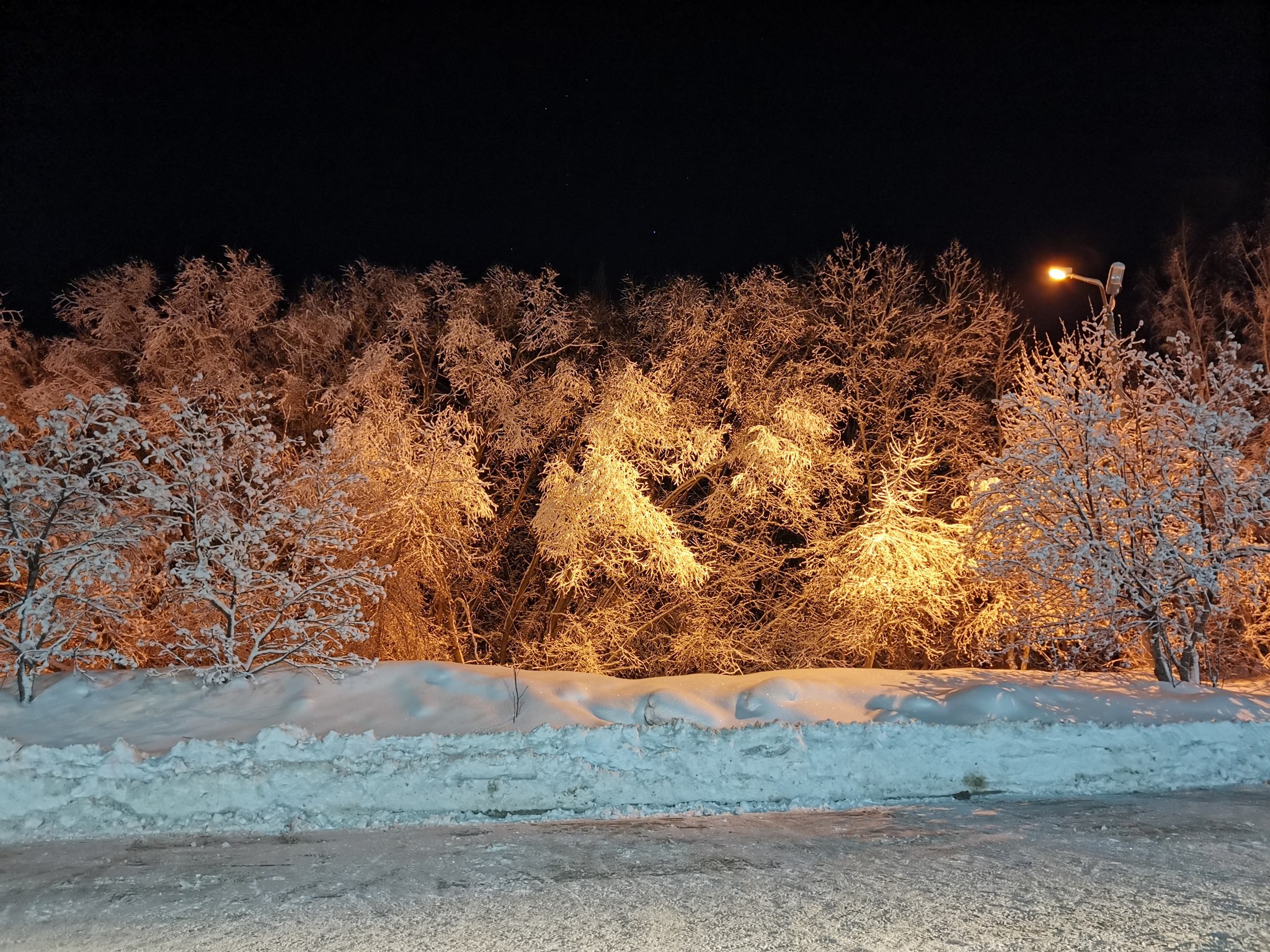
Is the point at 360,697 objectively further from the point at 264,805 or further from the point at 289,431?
the point at 289,431

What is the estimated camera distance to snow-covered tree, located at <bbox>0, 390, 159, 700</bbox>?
8.73m

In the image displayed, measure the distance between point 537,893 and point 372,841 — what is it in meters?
1.67

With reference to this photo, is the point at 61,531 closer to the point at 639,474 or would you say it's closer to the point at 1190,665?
the point at 639,474

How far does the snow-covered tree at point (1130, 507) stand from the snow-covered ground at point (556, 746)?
1.22 metres

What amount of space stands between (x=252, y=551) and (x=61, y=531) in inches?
71.1

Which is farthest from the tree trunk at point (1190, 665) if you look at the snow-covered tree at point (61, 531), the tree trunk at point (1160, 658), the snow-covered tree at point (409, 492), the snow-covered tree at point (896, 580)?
the snow-covered tree at point (61, 531)

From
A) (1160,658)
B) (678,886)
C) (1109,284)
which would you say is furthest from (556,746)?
(1109,284)

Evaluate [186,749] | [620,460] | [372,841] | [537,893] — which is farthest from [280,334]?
[537,893]

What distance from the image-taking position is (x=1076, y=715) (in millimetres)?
8719

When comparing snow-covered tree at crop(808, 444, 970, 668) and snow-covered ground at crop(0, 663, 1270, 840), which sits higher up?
snow-covered tree at crop(808, 444, 970, 668)

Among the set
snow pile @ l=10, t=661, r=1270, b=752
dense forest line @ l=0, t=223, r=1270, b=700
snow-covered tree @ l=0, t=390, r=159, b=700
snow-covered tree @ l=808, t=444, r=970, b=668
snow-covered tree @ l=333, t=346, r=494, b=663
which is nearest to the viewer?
snow pile @ l=10, t=661, r=1270, b=752

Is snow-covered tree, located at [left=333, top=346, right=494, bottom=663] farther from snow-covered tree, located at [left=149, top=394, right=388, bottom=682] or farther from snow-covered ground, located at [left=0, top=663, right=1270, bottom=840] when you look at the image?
snow-covered ground, located at [left=0, top=663, right=1270, bottom=840]

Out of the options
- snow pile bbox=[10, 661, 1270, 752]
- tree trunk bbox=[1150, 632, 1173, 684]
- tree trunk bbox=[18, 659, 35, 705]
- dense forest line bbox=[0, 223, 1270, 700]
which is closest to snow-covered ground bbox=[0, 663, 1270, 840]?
snow pile bbox=[10, 661, 1270, 752]

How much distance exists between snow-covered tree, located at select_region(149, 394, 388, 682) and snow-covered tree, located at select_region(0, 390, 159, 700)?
501 mm
